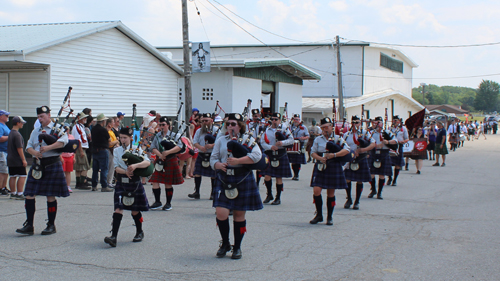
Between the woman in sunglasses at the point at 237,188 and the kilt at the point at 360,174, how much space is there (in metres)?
4.03

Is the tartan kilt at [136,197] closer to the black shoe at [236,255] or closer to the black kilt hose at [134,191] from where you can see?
the black kilt hose at [134,191]

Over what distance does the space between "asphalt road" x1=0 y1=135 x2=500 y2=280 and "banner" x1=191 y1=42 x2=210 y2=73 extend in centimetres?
802

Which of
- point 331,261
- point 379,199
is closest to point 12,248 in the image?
point 331,261

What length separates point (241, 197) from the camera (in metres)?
5.77

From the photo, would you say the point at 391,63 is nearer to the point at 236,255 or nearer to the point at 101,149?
the point at 101,149

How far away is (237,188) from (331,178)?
2505 mm

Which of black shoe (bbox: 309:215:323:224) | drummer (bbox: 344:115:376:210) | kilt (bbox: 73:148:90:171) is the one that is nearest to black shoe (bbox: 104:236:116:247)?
black shoe (bbox: 309:215:323:224)

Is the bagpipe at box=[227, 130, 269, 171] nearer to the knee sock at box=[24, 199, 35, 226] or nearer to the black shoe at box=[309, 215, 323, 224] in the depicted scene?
the black shoe at box=[309, 215, 323, 224]

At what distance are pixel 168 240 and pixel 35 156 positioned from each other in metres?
2.22

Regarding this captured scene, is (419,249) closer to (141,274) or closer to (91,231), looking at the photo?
(141,274)

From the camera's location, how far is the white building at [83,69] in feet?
46.4

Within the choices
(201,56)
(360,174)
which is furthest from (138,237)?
(201,56)

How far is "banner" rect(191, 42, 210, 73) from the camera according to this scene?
56.3 feet

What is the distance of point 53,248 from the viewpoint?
607 centimetres
